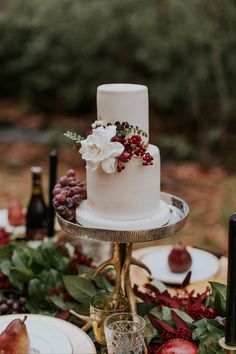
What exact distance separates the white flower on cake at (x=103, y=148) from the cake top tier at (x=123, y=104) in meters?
0.06

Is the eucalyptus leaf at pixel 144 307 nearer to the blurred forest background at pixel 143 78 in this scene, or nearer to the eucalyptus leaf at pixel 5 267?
the eucalyptus leaf at pixel 5 267

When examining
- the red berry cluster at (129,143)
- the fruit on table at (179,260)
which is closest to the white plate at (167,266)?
the fruit on table at (179,260)

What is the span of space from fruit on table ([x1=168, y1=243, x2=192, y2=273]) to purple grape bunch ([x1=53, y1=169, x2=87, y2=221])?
52 cm

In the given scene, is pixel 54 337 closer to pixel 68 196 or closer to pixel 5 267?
pixel 68 196

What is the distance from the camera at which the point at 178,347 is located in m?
1.51

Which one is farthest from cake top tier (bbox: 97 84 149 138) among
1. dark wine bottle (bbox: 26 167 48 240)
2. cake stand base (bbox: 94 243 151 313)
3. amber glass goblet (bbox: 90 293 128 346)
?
dark wine bottle (bbox: 26 167 48 240)

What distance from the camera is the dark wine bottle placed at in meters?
2.53

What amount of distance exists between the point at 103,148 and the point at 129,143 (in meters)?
0.08

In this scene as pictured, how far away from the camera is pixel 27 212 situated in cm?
263

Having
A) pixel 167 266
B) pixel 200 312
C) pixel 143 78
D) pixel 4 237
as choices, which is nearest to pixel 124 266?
pixel 200 312

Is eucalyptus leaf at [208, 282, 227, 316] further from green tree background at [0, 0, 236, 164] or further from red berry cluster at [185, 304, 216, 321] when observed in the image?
green tree background at [0, 0, 236, 164]

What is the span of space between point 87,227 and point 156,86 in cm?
517

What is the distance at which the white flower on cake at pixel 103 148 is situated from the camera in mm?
1521

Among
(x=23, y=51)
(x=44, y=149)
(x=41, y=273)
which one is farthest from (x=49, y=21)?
(x=41, y=273)
